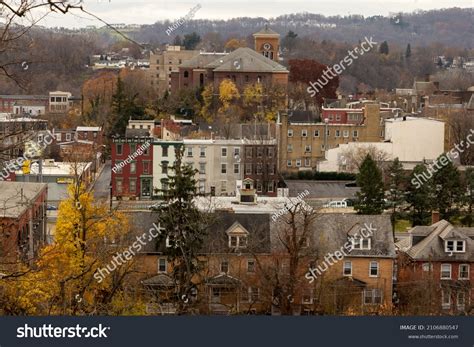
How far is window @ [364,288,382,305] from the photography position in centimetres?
1991

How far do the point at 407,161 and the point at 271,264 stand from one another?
21.0 metres

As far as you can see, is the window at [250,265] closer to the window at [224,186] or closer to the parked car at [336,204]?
the parked car at [336,204]

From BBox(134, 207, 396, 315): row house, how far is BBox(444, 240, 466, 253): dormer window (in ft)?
3.81

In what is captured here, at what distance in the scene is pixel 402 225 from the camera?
29594 millimetres

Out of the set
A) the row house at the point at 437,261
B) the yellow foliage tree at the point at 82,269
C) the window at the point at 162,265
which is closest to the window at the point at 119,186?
the window at the point at 162,265

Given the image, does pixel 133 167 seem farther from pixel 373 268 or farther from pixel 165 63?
pixel 165 63

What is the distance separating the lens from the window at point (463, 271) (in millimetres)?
20844

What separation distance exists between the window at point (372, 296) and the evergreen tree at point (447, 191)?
9298 millimetres

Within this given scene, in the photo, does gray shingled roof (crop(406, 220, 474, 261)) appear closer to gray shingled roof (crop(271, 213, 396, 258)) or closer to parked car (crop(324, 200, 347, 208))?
gray shingled roof (crop(271, 213, 396, 258))

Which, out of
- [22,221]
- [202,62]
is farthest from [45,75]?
[22,221]

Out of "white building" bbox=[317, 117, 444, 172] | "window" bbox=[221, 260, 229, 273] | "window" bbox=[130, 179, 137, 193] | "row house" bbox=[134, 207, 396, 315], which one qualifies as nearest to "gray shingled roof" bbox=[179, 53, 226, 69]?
"white building" bbox=[317, 117, 444, 172]

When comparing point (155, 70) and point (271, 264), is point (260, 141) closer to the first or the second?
point (271, 264)

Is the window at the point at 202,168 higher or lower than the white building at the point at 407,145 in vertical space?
lower

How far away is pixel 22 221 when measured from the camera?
66.5 feet
